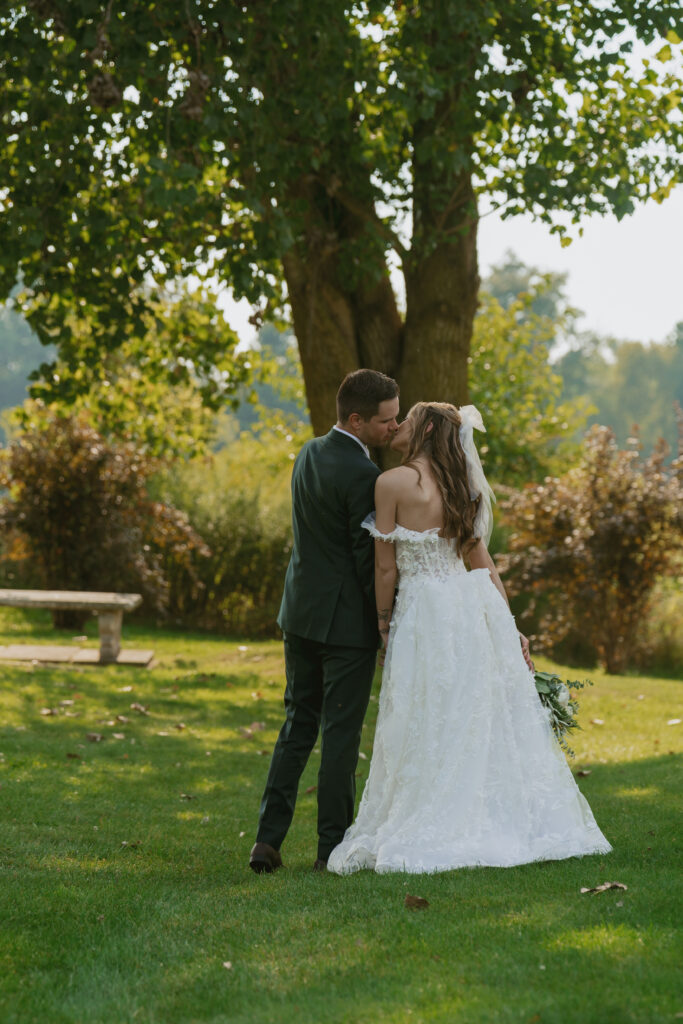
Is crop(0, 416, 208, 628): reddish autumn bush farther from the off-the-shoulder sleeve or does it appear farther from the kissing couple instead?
the off-the-shoulder sleeve

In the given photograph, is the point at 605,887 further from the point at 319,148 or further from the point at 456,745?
the point at 319,148

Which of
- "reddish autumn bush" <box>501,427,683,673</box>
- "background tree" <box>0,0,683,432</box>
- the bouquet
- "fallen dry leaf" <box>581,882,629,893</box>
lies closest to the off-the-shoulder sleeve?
the bouquet

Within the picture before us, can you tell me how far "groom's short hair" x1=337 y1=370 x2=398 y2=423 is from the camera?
16.8ft

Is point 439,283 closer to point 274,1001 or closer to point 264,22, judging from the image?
point 264,22

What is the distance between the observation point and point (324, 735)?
5168 mm

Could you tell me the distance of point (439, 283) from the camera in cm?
1041

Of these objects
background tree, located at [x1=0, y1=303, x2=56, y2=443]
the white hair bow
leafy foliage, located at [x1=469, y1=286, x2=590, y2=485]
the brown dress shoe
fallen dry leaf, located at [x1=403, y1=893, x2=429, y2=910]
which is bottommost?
the brown dress shoe

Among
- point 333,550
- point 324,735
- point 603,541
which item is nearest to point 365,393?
point 333,550

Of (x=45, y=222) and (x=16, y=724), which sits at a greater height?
(x=45, y=222)

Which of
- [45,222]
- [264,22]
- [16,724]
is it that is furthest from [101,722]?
[264,22]

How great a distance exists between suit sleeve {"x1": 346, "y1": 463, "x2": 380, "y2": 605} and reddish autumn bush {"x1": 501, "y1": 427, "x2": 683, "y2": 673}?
959 cm

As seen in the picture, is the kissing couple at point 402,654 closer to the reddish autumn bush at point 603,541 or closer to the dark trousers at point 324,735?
the dark trousers at point 324,735

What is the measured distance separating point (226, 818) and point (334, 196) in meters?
6.42

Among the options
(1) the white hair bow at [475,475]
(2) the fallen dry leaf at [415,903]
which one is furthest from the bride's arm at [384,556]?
(2) the fallen dry leaf at [415,903]
